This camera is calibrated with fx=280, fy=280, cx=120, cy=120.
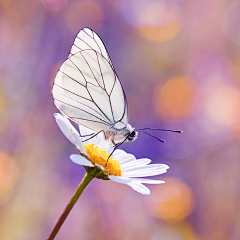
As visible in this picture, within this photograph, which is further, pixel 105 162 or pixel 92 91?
pixel 92 91

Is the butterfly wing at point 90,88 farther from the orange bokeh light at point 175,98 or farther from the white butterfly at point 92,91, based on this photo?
the orange bokeh light at point 175,98

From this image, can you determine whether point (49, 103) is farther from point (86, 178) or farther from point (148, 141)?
point (86, 178)

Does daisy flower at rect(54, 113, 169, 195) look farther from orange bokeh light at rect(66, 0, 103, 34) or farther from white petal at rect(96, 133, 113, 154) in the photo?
orange bokeh light at rect(66, 0, 103, 34)

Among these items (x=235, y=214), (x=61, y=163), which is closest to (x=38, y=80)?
(x=61, y=163)

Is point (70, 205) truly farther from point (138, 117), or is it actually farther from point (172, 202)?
point (138, 117)

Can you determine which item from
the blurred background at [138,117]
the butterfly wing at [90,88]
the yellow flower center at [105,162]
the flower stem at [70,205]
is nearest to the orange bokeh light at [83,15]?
the blurred background at [138,117]

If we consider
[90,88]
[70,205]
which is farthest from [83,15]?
[70,205]
